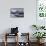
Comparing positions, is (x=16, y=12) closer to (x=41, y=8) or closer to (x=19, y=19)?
(x=19, y=19)

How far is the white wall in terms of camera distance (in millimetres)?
6555

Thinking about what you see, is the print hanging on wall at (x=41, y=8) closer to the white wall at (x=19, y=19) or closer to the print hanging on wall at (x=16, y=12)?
the white wall at (x=19, y=19)

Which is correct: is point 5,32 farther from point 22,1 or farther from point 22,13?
point 22,1

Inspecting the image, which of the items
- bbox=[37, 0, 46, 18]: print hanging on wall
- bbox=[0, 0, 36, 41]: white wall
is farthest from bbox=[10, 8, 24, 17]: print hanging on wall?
bbox=[37, 0, 46, 18]: print hanging on wall

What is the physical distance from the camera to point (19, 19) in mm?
6605

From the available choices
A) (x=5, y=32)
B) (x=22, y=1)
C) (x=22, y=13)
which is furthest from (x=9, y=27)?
(x=22, y=1)

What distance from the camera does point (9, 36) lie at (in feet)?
21.8

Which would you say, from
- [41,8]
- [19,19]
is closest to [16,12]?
[19,19]

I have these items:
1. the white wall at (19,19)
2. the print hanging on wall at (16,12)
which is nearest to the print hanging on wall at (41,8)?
the white wall at (19,19)

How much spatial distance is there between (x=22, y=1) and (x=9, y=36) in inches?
62.8

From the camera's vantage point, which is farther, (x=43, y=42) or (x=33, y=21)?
(x=33, y=21)

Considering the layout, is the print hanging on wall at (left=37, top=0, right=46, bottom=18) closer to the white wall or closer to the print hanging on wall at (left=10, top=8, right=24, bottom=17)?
the white wall

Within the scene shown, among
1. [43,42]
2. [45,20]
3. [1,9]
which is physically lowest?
[43,42]

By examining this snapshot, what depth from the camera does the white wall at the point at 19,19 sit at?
6.55m
